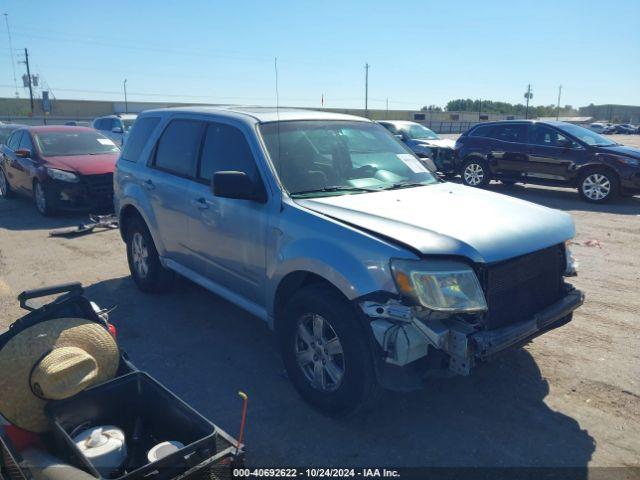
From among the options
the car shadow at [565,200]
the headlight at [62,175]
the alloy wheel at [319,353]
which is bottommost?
the car shadow at [565,200]

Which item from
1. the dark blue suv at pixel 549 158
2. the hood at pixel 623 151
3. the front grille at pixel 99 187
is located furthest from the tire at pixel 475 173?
the front grille at pixel 99 187

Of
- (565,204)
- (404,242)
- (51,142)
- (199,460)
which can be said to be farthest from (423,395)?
(51,142)

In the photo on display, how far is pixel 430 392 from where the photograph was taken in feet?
12.2

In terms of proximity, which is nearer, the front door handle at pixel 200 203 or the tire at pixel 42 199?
the front door handle at pixel 200 203

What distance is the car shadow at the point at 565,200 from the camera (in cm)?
1073

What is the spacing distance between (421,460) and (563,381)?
4.89 ft

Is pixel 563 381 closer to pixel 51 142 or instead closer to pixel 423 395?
pixel 423 395

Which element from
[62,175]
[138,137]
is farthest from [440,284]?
[62,175]

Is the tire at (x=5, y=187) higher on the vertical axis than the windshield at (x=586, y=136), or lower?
lower

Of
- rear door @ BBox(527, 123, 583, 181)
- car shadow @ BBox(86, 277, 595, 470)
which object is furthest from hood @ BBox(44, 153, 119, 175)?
rear door @ BBox(527, 123, 583, 181)

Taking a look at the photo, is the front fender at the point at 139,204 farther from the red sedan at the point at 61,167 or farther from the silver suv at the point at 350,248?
the red sedan at the point at 61,167

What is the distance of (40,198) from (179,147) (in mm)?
6308

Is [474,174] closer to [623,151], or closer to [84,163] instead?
[623,151]

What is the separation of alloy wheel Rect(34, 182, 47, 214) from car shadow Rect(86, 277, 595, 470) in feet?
19.9
